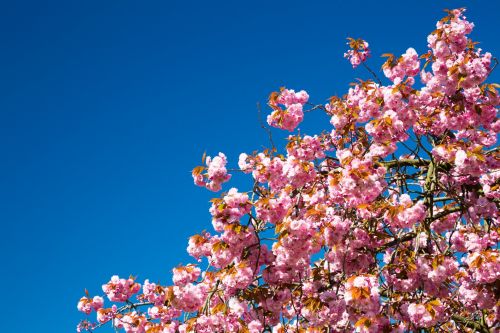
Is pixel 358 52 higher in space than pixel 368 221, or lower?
higher

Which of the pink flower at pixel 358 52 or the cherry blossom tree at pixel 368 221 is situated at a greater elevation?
the pink flower at pixel 358 52

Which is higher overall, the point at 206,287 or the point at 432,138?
the point at 432,138

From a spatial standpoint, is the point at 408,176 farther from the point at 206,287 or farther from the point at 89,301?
the point at 89,301

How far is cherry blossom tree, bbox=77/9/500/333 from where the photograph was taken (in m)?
4.48

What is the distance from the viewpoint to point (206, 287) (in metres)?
5.32

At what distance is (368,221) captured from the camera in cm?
489

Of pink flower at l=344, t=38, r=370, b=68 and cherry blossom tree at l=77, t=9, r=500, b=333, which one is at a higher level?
pink flower at l=344, t=38, r=370, b=68

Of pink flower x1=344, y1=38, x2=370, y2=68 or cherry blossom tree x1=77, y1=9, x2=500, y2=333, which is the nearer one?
cherry blossom tree x1=77, y1=9, x2=500, y2=333

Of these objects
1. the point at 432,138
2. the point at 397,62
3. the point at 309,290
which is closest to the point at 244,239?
the point at 309,290

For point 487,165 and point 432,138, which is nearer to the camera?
point 487,165

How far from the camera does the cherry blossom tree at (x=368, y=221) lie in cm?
448

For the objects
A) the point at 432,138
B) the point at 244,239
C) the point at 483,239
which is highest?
the point at 432,138

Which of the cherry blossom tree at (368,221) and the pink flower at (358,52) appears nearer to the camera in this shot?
the cherry blossom tree at (368,221)

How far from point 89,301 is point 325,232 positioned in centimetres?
606
